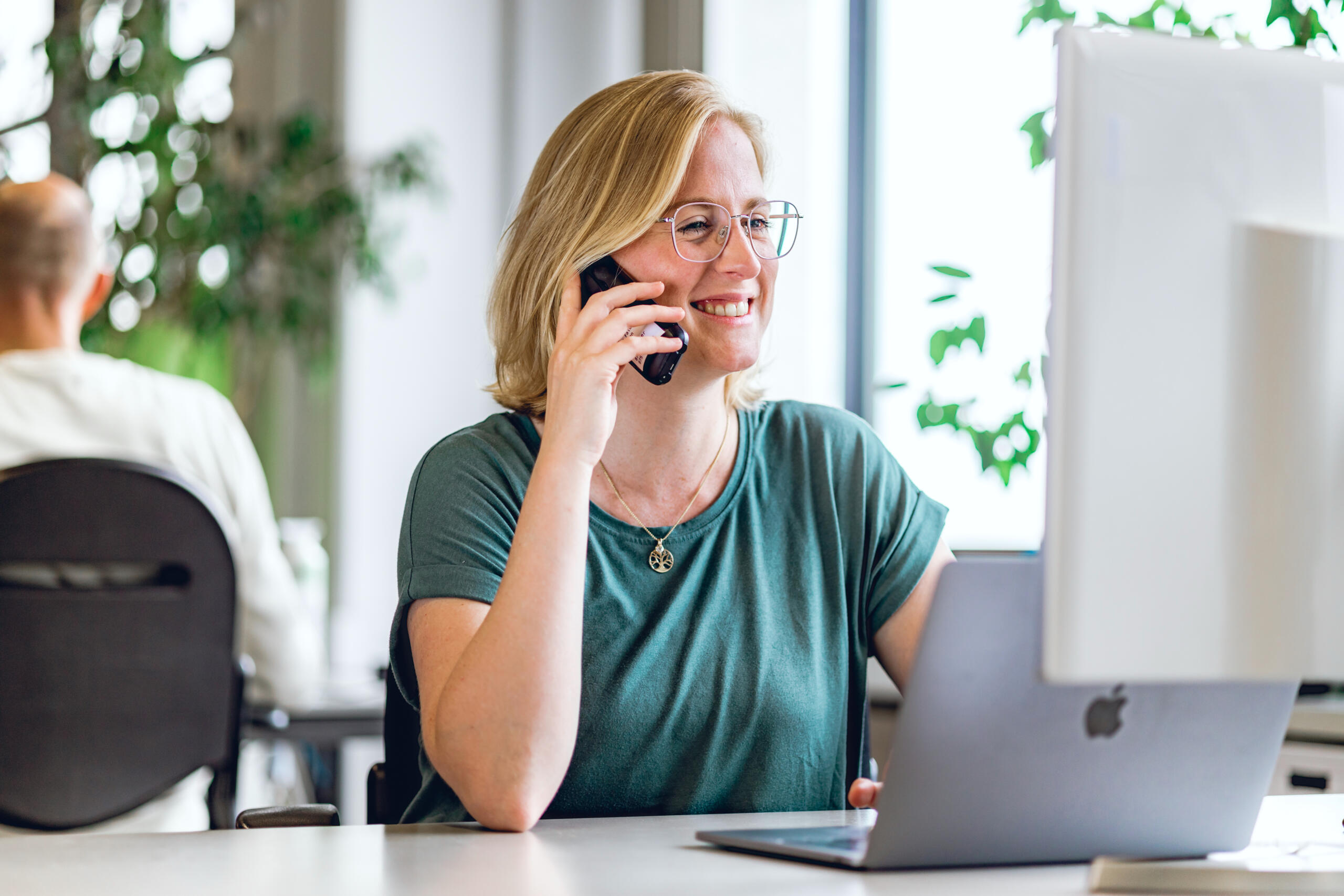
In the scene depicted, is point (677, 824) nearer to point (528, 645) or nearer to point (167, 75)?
point (528, 645)

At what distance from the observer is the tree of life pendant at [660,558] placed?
142 centimetres

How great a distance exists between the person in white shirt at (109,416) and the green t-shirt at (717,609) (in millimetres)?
763

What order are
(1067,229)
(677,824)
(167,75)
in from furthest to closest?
(167,75), (677,824), (1067,229)

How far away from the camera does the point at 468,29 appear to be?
4012mm

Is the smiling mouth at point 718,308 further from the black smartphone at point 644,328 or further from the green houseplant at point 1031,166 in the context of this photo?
the green houseplant at point 1031,166

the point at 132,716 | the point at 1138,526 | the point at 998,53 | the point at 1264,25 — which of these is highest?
the point at 998,53

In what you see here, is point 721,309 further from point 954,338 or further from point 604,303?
point 954,338

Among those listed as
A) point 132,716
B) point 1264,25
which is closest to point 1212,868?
point 1264,25

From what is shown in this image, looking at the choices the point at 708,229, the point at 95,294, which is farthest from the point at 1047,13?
the point at 95,294

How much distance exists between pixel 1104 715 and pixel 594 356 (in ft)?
2.04

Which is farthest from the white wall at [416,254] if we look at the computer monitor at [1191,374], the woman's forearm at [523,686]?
the computer monitor at [1191,374]

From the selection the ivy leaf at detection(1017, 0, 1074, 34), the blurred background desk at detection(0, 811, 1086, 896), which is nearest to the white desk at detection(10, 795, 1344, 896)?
the blurred background desk at detection(0, 811, 1086, 896)

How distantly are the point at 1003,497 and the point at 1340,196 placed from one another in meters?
2.06

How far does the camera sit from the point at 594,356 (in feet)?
4.23
